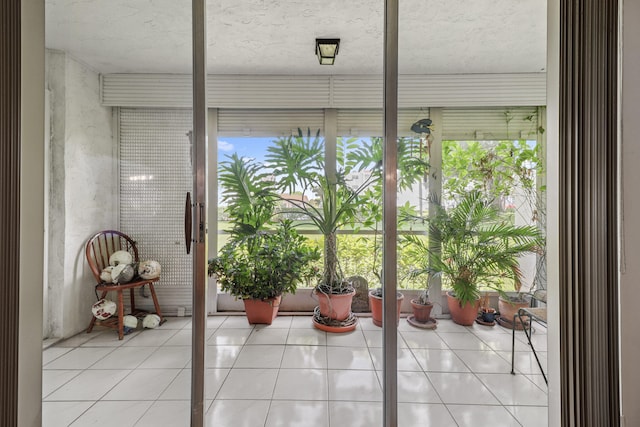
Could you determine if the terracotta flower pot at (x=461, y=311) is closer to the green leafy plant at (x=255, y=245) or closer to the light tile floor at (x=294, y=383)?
the light tile floor at (x=294, y=383)

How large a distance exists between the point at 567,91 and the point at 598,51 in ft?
0.49

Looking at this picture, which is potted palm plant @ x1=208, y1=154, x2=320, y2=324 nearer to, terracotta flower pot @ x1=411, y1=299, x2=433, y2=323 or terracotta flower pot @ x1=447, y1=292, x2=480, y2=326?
terracotta flower pot @ x1=411, y1=299, x2=433, y2=323

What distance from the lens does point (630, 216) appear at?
3.16ft

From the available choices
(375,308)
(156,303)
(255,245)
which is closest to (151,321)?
(156,303)

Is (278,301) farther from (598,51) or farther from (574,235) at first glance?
(598,51)

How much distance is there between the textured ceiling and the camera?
5.58ft

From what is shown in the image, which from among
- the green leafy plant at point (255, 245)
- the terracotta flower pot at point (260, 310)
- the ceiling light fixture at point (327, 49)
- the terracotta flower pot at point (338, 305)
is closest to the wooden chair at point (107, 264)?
the green leafy plant at point (255, 245)

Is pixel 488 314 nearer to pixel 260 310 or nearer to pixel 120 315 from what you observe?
pixel 260 310

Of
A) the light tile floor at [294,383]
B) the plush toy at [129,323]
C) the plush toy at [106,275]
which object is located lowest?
the light tile floor at [294,383]

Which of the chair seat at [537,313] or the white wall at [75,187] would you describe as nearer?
the chair seat at [537,313]

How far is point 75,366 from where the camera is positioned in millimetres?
1693

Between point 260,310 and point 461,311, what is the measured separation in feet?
5.53

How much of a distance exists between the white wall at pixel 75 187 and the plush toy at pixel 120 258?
20cm

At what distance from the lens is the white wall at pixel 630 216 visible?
955 mm
